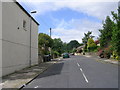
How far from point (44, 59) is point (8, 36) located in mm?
20955

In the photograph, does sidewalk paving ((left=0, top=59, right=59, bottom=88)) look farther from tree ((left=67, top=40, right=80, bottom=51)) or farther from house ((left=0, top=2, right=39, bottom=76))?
tree ((left=67, top=40, right=80, bottom=51))

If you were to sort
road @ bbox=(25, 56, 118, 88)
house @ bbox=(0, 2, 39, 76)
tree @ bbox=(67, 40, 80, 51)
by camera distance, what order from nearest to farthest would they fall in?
road @ bbox=(25, 56, 118, 88) → house @ bbox=(0, 2, 39, 76) → tree @ bbox=(67, 40, 80, 51)

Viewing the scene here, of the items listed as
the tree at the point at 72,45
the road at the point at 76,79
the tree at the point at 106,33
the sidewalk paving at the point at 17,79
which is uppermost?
the tree at the point at 72,45

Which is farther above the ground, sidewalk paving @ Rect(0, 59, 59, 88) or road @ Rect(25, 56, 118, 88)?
sidewalk paving @ Rect(0, 59, 59, 88)

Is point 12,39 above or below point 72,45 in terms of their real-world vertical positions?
below

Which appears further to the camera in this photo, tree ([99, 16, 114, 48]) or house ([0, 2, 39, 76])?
tree ([99, 16, 114, 48])

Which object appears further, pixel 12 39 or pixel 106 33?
pixel 106 33

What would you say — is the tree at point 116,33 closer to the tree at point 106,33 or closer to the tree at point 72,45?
the tree at point 106,33

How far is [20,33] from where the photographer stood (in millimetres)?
18719

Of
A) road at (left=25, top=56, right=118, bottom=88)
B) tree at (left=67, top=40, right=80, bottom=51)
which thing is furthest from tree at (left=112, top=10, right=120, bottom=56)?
tree at (left=67, top=40, right=80, bottom=51)

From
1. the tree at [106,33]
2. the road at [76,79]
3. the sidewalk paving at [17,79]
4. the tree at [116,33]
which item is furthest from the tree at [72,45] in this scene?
the sidewalk paving at [17,79]

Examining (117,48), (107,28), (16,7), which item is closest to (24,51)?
(16,7)

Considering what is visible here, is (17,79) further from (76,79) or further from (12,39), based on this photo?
(12,39)

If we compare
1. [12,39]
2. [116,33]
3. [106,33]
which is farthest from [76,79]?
[106,33]
